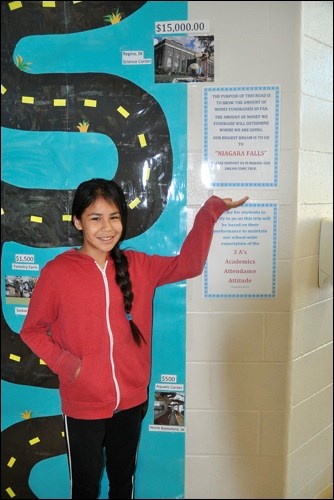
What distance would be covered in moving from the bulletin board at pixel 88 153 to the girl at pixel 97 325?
0.10 meters

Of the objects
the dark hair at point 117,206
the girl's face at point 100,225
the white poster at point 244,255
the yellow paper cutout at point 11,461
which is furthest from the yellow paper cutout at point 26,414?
the white poster at point 244,255

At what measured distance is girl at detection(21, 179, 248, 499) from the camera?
4.47 ft

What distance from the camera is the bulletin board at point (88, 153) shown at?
1.44 metres

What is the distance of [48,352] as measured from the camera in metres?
1.34

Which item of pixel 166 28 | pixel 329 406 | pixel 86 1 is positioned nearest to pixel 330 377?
pixel 329 406

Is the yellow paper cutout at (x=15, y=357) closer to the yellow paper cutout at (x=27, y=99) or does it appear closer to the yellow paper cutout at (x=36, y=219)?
the yellow paper cutout at (x=36, y=219)

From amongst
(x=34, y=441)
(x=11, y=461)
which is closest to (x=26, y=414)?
(x=34, y=441)

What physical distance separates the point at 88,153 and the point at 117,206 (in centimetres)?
27

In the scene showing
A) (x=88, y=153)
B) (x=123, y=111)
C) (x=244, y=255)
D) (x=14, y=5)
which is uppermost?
(x=14, y=5)

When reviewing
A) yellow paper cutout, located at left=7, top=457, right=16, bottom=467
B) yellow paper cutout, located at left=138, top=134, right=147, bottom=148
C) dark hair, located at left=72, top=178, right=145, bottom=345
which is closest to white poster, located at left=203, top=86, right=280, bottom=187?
yellow paper cutout, located at left=138, top=134, right=147, bottom=148

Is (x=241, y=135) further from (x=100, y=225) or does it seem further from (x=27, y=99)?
(x=27, y=99)

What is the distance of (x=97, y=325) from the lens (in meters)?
1.37

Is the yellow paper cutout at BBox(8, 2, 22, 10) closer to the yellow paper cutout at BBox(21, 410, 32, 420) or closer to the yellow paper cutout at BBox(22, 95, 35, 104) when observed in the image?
the yellow paper cutout at BBox(22, 95, 35, 104)

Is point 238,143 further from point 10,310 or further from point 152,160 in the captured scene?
point 10,310
